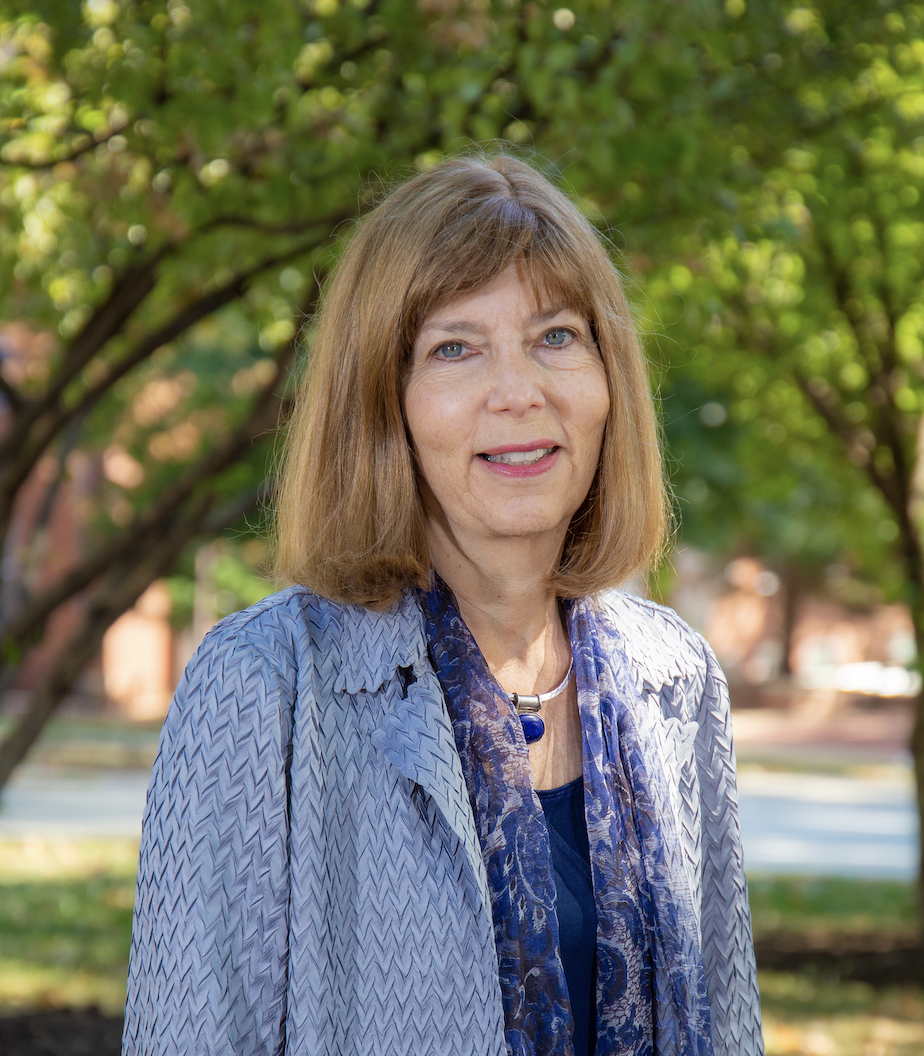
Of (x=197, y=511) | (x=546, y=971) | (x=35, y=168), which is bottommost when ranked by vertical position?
(x=546, y=971)

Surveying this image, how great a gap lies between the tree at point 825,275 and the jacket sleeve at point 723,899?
7.66ft

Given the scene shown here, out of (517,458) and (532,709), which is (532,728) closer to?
(532,709)

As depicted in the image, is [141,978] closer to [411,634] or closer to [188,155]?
[411,634]

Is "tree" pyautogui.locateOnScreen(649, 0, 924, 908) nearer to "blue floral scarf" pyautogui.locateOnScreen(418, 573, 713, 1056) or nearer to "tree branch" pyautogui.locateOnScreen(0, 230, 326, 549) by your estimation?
"tree branch" pyautogui.locateOnScreen(0, 230, 326, 549)

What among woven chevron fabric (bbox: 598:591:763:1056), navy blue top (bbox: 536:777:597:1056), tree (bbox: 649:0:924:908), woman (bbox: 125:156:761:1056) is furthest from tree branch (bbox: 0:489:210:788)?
navy blue top (bbox: 536:777:597:1056)

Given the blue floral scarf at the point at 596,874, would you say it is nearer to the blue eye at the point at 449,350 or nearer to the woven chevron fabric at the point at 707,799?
the woven chevron fabric at the point at 707,799

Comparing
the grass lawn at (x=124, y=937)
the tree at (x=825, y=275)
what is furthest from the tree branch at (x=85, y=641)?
the tree at (x=825, y=275)

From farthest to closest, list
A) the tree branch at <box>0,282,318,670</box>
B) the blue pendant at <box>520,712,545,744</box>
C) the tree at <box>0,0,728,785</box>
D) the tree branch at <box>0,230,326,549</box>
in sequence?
the tree branch at <box>0,282,318,670</box> → the tree branch at <box>0,230,326,549</box> → the tree at <box>0,0,728,785</box> → the blue pendant at <box>520,712,545,744</box>

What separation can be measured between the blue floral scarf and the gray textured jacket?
0.08m

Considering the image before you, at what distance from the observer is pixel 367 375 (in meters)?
1.87

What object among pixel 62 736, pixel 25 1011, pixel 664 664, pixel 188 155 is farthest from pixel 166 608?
pixel 664 664

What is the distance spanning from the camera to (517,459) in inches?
73.0

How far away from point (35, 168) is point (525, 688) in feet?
9.55

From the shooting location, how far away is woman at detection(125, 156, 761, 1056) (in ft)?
5.26
